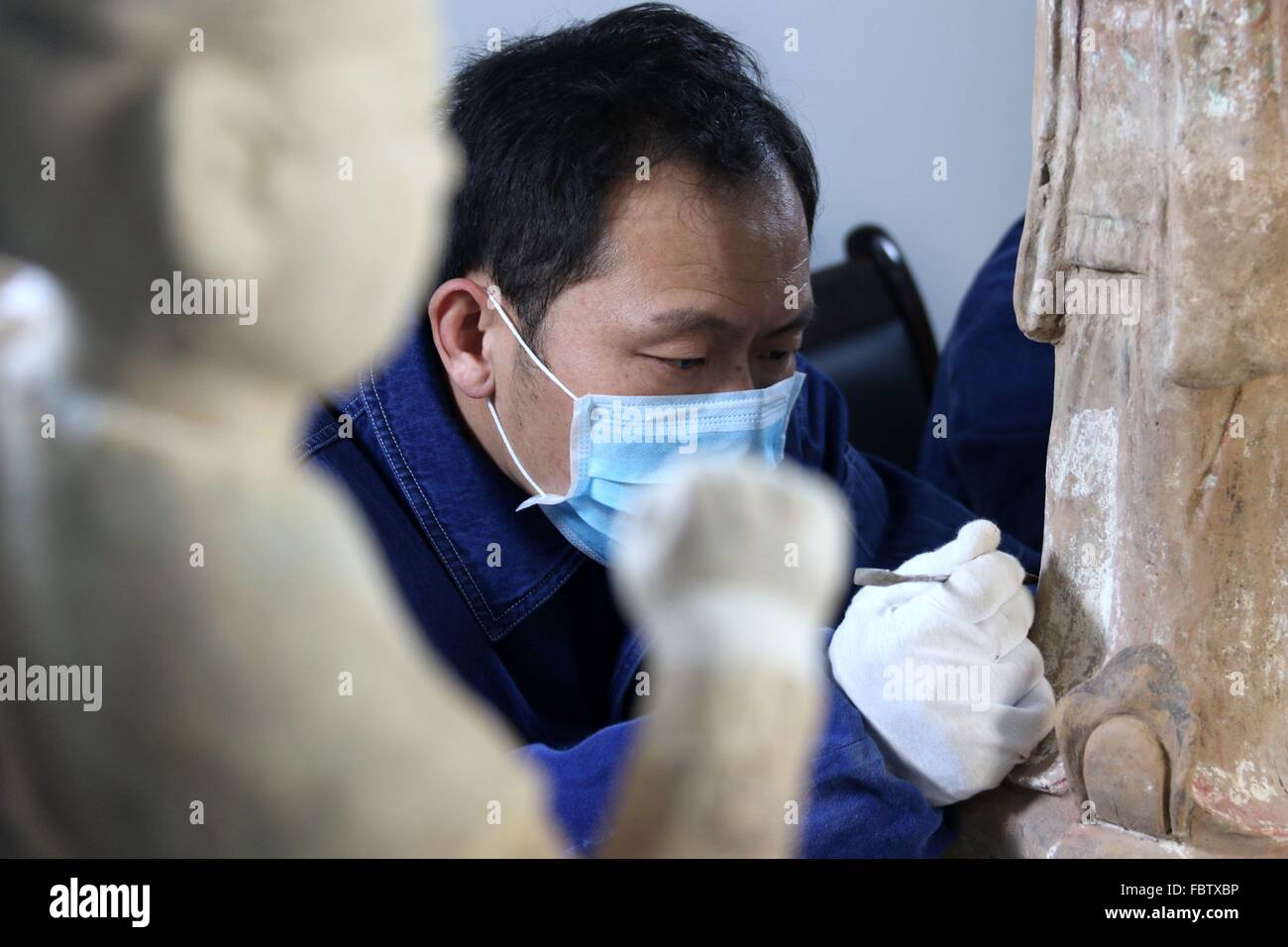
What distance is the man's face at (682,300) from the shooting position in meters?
1.03

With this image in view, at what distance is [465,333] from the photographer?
3.78 feet

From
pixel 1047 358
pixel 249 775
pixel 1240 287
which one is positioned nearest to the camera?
pixel 249 775

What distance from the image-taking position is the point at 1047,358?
1680 millimetres

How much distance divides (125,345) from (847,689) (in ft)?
Answer: 1.80

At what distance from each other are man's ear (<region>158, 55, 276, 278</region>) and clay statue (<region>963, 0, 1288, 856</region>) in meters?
0.54

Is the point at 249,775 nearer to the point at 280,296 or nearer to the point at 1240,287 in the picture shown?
the point at 280,296

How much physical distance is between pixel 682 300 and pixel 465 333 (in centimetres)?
22

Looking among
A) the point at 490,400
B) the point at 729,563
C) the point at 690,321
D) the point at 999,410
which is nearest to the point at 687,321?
the point at 690,321

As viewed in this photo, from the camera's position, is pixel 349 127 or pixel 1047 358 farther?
pixel 1047 358

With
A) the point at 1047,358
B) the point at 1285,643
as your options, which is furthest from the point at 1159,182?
the point at 1047,358

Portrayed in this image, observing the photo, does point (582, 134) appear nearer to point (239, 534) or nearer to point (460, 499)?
point (460, 499)

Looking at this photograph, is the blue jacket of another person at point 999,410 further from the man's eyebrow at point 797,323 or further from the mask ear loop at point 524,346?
the mask ear loop at point 524,346

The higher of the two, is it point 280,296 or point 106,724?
point 280,296

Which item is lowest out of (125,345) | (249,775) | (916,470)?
(916,470)
